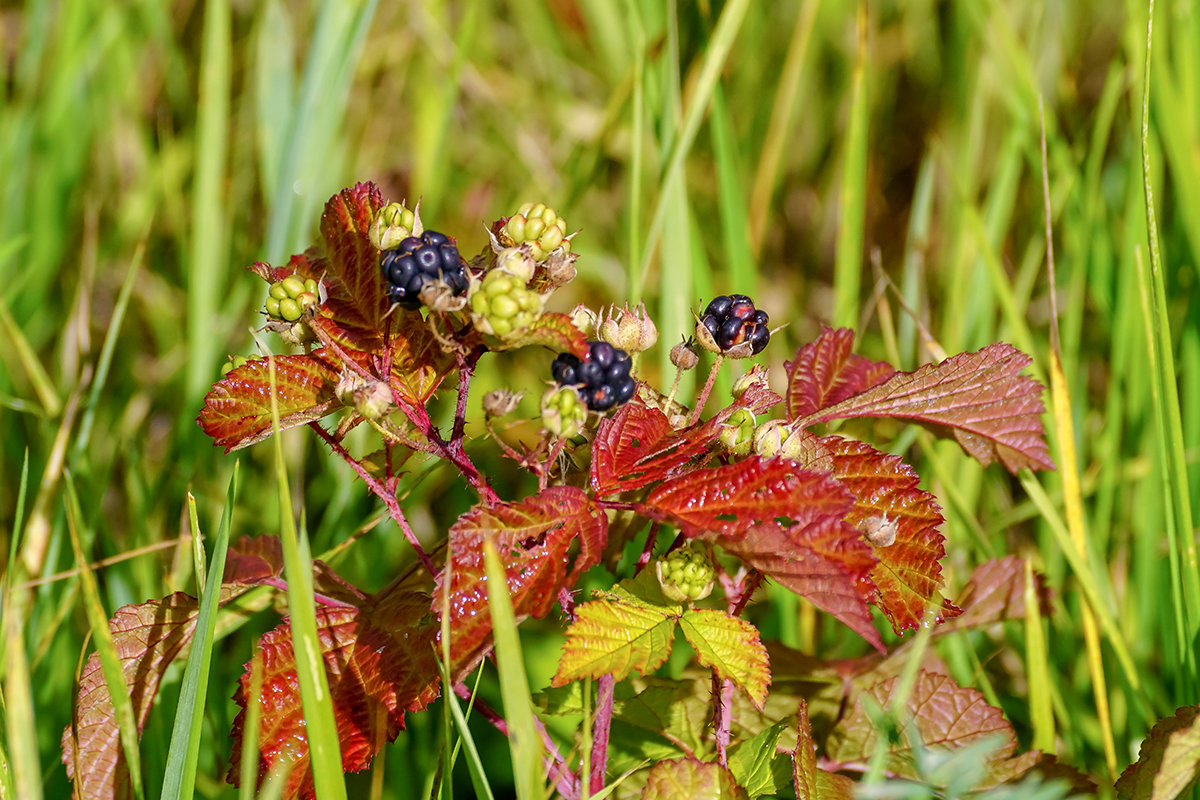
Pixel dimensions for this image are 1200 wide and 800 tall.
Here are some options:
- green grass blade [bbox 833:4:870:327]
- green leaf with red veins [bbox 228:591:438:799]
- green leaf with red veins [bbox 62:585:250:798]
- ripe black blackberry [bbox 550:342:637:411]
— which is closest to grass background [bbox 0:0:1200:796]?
green grass blade [bbox 833:4:870:327]

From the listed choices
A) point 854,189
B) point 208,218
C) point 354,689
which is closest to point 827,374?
point 354,689

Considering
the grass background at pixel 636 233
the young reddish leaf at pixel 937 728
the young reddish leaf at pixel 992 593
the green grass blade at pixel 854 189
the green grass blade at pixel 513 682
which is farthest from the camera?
the green grass blade at pixel 854 189

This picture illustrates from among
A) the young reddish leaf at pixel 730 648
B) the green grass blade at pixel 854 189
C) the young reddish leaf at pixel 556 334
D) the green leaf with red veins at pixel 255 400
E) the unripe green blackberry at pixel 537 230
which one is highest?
the green grass blade at pixel 854 189

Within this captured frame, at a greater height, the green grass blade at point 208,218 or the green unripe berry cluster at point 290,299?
the green grass blade at point 208,218

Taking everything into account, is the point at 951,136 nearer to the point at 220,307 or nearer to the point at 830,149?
the point at 830,149

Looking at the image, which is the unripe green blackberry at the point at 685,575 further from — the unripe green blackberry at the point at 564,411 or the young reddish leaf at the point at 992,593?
the young reddish leaf at the point at 992,593

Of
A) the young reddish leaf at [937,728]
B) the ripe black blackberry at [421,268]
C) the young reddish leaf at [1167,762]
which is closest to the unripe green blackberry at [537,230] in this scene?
the ripe black blackberry at [421,268]
